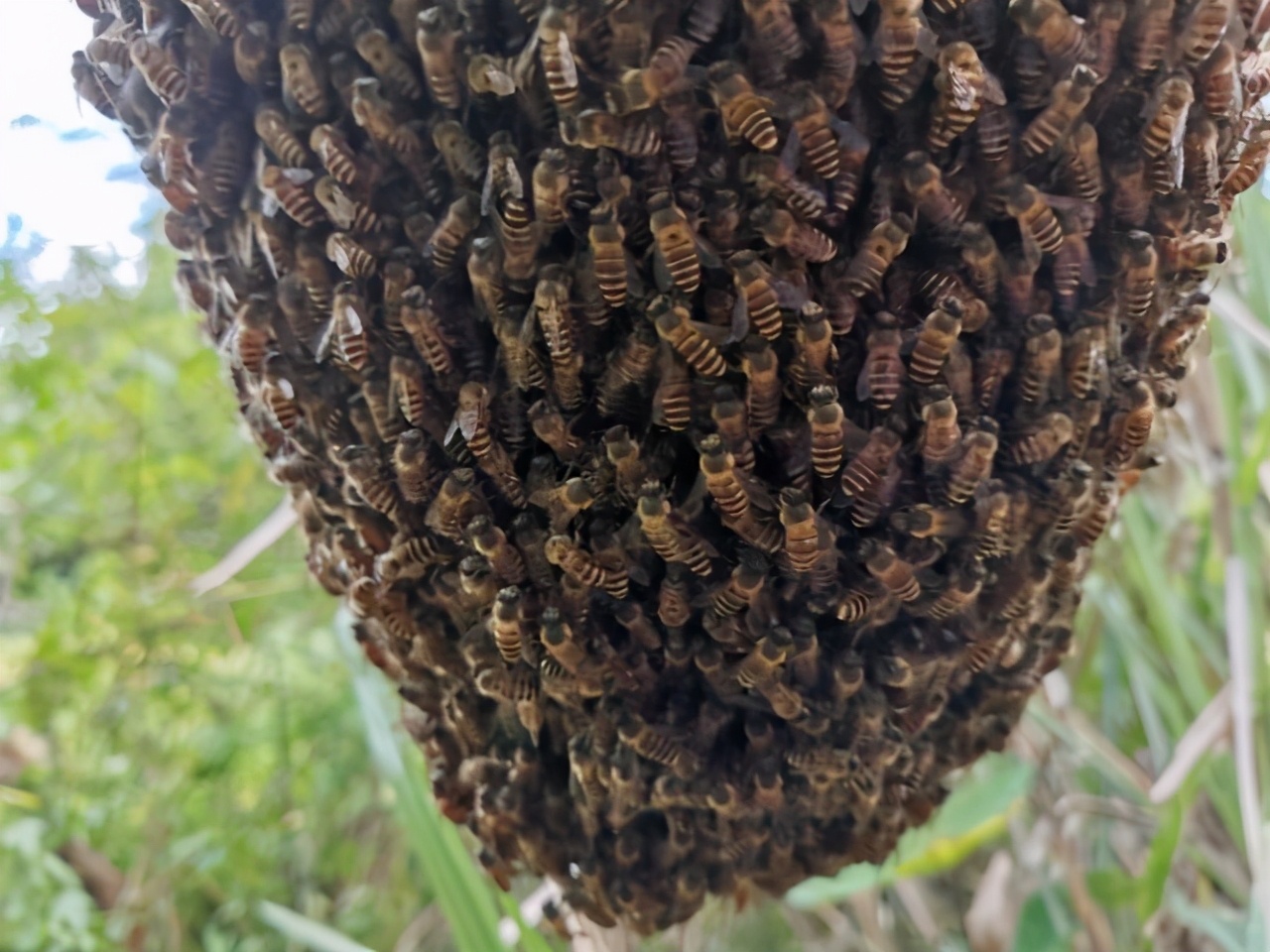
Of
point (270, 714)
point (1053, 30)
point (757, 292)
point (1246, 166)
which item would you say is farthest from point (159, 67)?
point (270, 714)

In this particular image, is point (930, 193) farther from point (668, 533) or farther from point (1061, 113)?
point (668, 533)

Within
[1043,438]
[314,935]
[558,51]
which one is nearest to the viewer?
[558,51]

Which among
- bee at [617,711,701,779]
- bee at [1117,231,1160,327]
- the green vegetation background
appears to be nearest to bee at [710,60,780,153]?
bee at [1117,231,1160,327]

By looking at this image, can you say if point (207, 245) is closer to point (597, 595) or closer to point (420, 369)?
point (420, 369)

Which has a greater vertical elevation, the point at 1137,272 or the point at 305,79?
the point at 305,79

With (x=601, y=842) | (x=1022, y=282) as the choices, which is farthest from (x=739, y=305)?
(x=601, y=842)

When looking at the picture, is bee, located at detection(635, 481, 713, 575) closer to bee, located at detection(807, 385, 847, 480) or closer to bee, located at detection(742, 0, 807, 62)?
bee, located at detection(807, 385, 847, 480)
